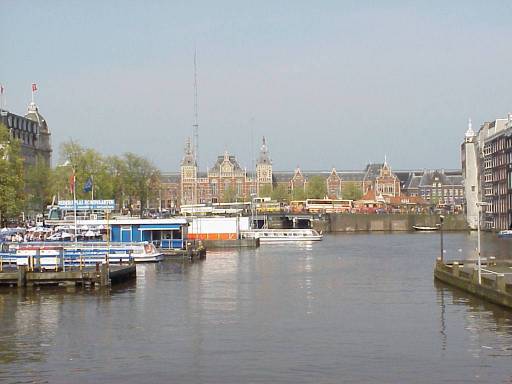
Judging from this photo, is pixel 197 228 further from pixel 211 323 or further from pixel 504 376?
pixel 504 376

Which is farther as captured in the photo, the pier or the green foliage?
the green foliage

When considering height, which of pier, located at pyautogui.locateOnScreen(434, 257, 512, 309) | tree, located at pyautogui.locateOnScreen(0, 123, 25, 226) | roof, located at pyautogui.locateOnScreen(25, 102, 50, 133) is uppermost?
roof, located at pyautogui.locateOnScreen(25, 102, 50, 133)

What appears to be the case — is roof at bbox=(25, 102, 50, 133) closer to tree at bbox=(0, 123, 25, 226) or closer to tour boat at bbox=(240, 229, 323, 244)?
tour boat at bbox=(240, 229, 323, 244)

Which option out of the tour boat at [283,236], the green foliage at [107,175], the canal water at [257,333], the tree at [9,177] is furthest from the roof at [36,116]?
the canal water at [257,333]

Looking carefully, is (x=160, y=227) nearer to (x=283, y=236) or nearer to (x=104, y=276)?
(x=104, y=276)

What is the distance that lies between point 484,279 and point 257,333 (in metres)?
16.8

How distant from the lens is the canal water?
1275 inches

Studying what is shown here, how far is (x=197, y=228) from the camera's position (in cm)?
11644

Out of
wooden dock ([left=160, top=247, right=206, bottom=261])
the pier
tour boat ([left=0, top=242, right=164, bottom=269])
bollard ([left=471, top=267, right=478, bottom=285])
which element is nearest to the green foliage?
wooden dock ([left=160, top=247, right=206, bottom=261])

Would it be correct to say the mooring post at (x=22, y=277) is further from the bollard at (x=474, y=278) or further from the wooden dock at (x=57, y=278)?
the bollard at (x=474, y=278)

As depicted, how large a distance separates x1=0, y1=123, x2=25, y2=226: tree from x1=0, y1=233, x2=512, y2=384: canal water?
1035 inches

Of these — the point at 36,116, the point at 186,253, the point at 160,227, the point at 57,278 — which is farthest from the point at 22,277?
the point at 36,116

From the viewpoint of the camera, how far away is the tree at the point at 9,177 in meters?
88.4

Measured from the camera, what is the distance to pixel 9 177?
89.0 metres
